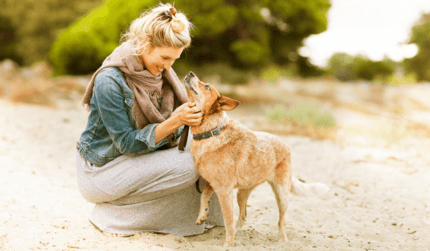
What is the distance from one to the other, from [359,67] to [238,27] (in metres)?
6.69

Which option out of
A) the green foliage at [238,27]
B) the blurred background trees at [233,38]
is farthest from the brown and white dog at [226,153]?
the green foliage at [238,27]

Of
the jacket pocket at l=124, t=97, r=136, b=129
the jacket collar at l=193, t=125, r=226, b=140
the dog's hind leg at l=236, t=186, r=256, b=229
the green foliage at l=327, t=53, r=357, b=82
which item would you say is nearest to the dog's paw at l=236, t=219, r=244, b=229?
the dog's hind leg at l=236, t=186, r=256, b=229

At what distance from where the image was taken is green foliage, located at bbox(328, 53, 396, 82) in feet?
47.3

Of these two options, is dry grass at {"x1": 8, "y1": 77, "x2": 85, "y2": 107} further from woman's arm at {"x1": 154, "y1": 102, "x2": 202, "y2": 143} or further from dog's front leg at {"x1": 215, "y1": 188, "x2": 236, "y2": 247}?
dog's front leg at {"x1": 215, "y1": 188, "x2": 236, "y2": 247}

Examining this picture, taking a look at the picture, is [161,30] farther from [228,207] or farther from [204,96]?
[228,207]

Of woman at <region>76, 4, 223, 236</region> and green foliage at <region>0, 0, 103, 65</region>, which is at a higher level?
green foliage at <region>0, 0, 103, 65</region>

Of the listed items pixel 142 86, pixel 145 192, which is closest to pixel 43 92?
pixel 142 86

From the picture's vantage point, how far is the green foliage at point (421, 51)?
1628cm

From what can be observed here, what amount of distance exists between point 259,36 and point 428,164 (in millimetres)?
6810

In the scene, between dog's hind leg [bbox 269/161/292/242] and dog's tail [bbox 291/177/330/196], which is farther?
dog's tail [bbox 291/177/330/196]

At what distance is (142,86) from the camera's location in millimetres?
2797

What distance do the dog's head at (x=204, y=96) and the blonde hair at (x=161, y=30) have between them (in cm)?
28

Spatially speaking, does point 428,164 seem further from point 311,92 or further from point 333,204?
point 311,92

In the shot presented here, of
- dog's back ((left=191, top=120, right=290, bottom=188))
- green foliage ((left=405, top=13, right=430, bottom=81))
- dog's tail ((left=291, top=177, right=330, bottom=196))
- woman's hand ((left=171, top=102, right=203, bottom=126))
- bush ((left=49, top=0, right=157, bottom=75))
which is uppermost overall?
green foliage ((left=405, top=13, right=430, bottom=81))
